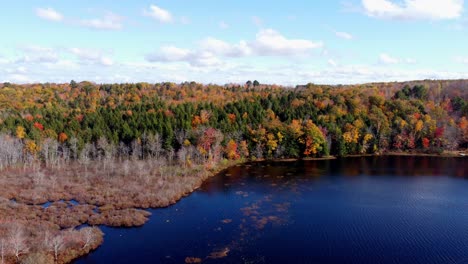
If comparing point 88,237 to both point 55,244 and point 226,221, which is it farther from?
point 226,221

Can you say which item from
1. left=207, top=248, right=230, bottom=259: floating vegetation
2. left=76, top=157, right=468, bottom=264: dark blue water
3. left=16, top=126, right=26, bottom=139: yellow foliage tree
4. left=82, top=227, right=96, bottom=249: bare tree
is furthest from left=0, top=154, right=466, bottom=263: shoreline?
left=16, top=126, right=26, bottom=139: yellow foliage tree

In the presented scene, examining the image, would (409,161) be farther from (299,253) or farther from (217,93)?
(217,93)

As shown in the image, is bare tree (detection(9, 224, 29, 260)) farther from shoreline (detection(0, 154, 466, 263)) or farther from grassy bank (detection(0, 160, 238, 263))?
shoreline (detection(0, 154, 466, 263))

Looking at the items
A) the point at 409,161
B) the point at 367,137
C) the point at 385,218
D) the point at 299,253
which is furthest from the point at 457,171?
the point at 299,253

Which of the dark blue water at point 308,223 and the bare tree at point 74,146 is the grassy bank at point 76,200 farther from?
the bare tree at point 74,146

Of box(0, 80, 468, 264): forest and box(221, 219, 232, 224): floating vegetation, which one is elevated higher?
box(0, 80, 468, 264): forest

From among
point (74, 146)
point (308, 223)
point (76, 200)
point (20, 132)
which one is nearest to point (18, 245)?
point (76, 200)
